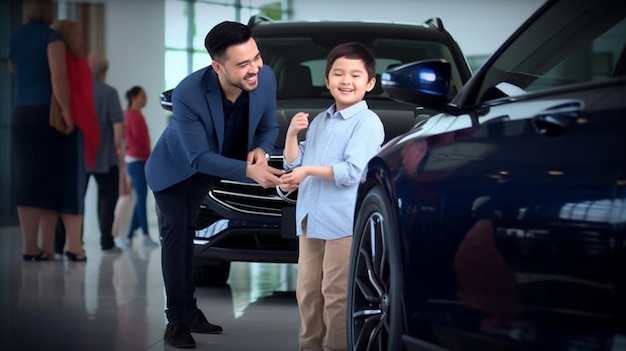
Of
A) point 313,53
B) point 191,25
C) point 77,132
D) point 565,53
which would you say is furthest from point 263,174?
point 191,25

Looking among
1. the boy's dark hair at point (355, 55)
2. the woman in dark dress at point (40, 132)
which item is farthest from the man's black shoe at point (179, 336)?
the woman in dark dress at point (40, 132)

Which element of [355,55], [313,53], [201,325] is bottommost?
[201,325]

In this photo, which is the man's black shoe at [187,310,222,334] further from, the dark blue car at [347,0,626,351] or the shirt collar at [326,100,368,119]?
the dark blue car at [347,0,626,351]

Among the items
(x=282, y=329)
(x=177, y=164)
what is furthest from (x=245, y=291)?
(x=177, y=164)

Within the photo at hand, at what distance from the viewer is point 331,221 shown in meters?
5.07

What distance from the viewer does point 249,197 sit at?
7.24 meters

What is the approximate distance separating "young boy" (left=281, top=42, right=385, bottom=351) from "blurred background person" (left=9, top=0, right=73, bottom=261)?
230 inches

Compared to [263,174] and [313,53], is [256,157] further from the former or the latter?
[313,53]

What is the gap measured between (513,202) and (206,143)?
2759 mm

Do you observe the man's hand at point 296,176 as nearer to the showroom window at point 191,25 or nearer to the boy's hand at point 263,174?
the boy's hand at point 263,174

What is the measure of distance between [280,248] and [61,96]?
4064 millimetres

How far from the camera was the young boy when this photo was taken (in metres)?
5.02

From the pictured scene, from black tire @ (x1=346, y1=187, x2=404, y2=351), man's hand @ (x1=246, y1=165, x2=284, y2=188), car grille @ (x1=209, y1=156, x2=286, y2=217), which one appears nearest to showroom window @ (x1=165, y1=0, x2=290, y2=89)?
car grille @ (x1=209, y1=156, x2=286, y2=217)

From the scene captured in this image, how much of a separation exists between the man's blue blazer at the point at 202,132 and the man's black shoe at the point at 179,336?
2.13ft
